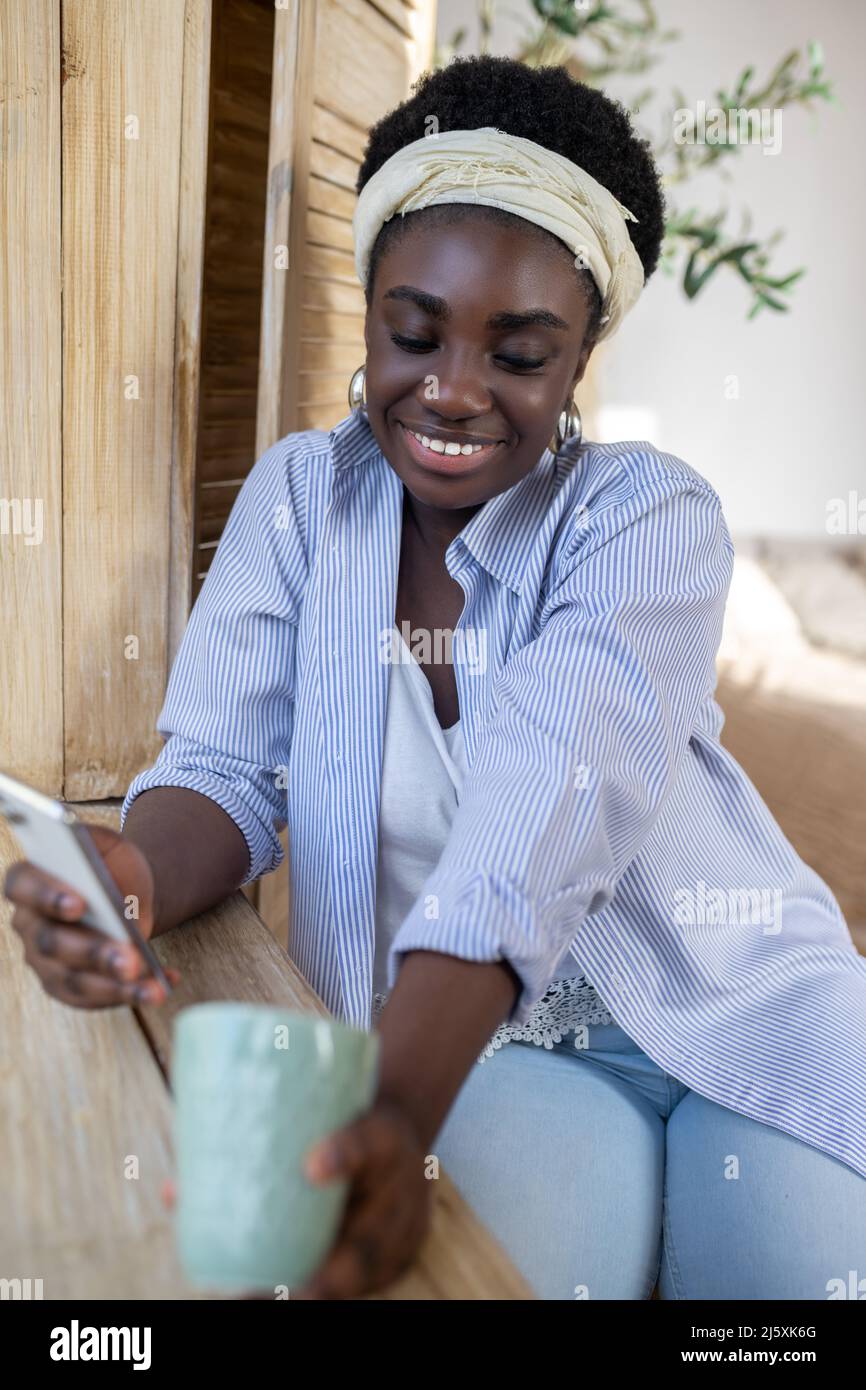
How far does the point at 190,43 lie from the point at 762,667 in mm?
2588

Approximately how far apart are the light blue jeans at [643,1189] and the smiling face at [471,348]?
525 millimetres

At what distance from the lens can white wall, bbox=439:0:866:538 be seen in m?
4.27

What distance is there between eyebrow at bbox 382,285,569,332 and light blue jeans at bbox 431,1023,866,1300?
615 millimetres

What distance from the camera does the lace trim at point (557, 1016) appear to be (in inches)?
44.5

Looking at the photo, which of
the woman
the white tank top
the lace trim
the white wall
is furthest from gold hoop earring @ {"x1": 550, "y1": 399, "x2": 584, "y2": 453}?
the white wall

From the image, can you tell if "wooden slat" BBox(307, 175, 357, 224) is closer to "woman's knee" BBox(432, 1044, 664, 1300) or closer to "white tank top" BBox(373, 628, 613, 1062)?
"white tank top" BBox(373, 628, 613, 1062)

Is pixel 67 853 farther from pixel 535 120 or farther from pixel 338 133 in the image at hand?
pixel 338 133

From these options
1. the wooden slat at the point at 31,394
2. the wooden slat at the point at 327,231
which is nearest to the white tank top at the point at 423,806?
the wooden slat at the point at 31,394

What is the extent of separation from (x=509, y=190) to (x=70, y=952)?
0.69 m

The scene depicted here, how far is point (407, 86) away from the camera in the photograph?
1975mm

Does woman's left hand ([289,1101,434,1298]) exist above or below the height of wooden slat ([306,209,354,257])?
below

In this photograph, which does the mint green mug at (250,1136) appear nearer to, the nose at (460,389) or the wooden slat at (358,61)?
the nose at (460,389)
